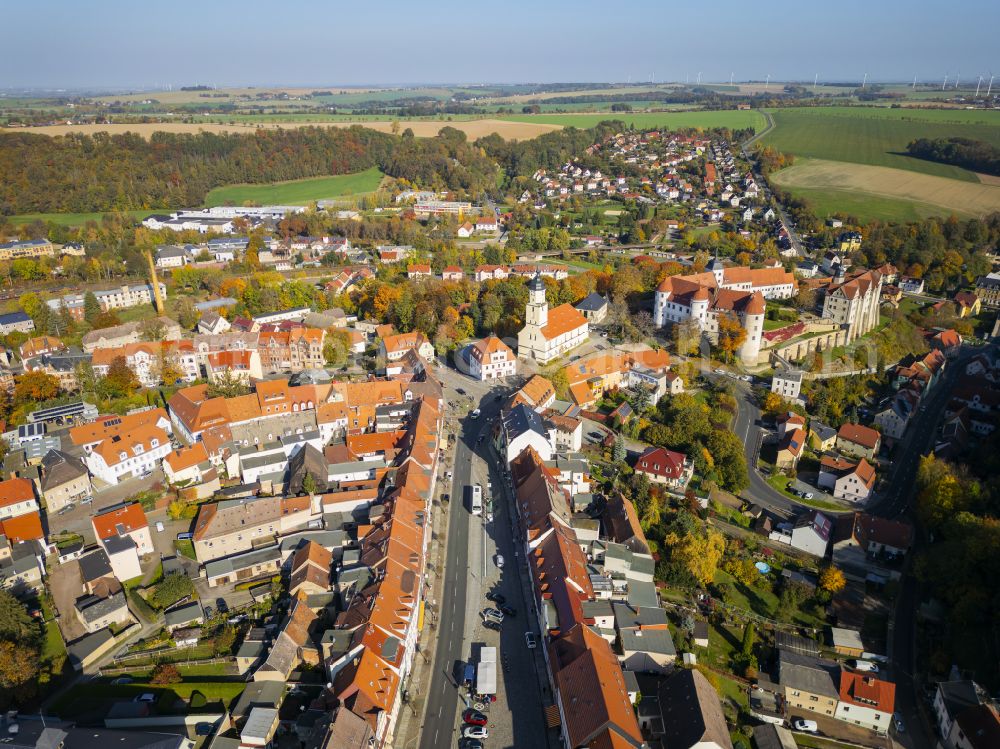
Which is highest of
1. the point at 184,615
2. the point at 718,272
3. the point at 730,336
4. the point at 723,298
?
the point at 718,272

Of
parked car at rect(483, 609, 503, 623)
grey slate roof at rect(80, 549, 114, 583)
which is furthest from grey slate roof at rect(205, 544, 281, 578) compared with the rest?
parked car at rect(483, 609, 503, 623)

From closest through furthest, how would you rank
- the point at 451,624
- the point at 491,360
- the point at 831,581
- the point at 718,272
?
the point at 451,624
the point at 831,581
the point at 491,360
the point at 718,272

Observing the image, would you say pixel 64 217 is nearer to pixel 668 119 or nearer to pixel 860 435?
pixel 860 435

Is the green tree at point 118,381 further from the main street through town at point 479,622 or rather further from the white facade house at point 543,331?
the white facade house at point 543,331

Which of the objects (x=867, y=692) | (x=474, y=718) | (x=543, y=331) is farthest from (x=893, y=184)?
(x=474, y=718)

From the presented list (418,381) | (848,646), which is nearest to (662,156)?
(418,381)

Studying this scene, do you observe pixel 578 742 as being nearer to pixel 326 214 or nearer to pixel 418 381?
pixel 418 381

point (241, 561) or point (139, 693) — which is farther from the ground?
point (241, 561)
